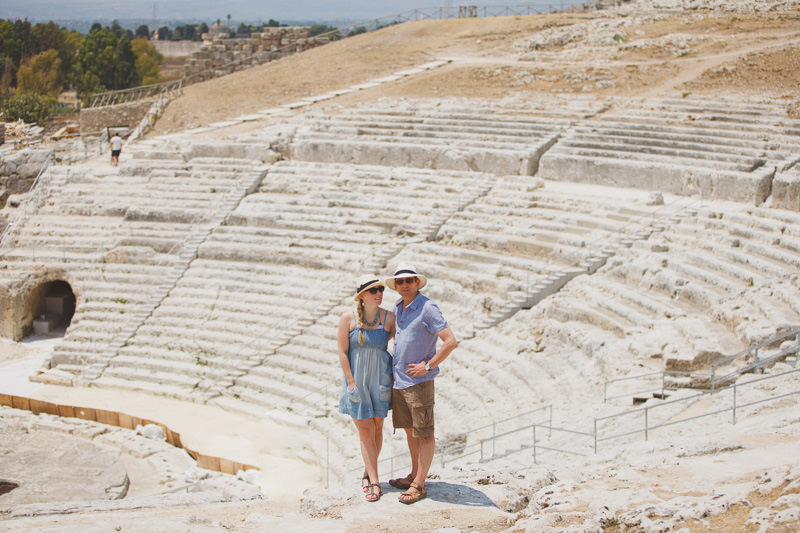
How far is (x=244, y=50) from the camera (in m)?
34.5

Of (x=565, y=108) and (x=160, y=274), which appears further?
(x=565, y=108)

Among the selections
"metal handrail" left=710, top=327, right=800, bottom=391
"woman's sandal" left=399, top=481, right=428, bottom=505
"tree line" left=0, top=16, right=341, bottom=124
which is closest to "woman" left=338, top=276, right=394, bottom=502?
"woman's sandal" left=399, top=481, right=428, bottom=505

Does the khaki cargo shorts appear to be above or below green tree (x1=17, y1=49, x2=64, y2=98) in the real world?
below

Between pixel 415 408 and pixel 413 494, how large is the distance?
2.06ft

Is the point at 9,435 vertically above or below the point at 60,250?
below

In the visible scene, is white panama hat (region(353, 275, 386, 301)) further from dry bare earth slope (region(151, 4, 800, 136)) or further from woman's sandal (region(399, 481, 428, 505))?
dry bare earth slope (region(151, 4, 800, 136))

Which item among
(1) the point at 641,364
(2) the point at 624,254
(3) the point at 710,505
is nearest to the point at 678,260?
(2) the point at 624,254

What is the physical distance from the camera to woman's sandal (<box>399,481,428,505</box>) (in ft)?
22.2

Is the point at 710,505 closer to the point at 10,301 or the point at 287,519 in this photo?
the point at 287,519

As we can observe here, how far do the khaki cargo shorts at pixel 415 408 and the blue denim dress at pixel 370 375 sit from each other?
10 centimetres

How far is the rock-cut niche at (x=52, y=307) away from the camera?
20.2 meters

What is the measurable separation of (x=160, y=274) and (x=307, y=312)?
12.9ft

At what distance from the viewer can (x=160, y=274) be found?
1953 cm

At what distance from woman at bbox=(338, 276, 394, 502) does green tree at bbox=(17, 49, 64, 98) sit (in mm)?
40855
